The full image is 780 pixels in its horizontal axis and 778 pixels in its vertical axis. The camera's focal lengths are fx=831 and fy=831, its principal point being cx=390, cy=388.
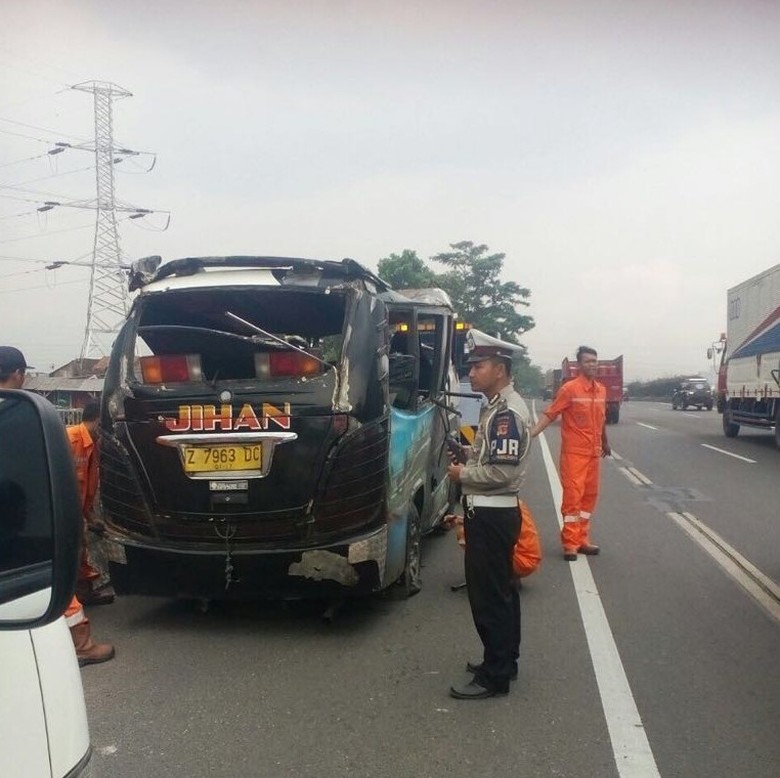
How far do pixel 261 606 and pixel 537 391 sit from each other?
348 feet

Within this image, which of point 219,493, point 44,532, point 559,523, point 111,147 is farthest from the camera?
point 111,147

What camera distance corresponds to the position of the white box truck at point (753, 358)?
17.2 metres

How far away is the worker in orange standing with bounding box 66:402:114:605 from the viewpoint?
19.3 ft

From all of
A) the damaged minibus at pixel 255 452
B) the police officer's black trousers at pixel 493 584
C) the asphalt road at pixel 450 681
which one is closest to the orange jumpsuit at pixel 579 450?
the asphalt road at pixel 450 681

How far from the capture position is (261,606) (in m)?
5.87

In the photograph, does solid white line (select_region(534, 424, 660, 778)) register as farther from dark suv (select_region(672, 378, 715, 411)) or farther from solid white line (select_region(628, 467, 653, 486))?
dark suv (select_region(672, 378, 715, 411))

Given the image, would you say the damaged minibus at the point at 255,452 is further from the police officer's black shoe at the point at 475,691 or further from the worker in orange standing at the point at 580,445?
the worker in orange standing at the point at 580,445

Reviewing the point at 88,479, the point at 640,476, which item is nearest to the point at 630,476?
the point at 640,476

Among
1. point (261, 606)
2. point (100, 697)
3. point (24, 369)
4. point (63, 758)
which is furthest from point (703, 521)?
point (63, 758)

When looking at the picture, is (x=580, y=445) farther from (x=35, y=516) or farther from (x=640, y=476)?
(x=640, y=476)

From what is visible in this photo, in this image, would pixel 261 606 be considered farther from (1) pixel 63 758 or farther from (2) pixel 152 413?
(1) pixel 63 758

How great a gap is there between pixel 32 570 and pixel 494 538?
291 centimetres

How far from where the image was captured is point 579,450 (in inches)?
296

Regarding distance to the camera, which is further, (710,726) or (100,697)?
(100,697)
